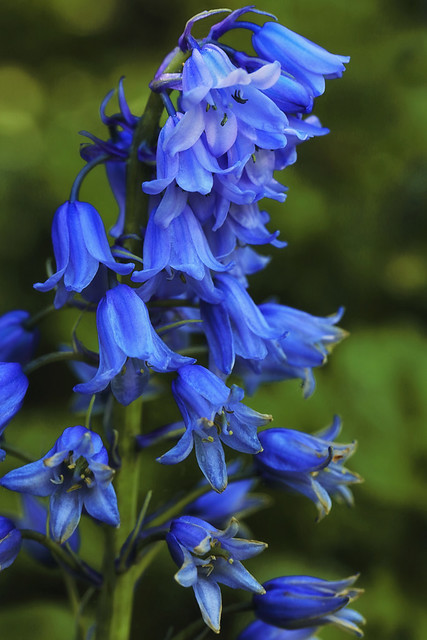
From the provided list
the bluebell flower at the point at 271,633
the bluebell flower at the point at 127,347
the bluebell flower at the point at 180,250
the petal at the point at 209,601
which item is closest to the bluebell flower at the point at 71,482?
the bluebell flower at the point at 127,347

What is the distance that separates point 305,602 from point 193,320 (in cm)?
63

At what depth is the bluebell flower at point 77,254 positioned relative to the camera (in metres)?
1.40

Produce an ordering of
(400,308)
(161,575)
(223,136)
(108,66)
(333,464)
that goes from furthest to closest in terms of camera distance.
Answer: (108,66)
(400,308)
(161,575)
(333,464)
(223,136)

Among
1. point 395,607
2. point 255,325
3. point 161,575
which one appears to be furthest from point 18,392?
point 395,607

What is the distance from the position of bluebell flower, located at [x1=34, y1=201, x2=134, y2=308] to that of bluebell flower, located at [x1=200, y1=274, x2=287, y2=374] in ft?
0.73

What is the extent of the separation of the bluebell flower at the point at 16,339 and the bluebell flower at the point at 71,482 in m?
0.38

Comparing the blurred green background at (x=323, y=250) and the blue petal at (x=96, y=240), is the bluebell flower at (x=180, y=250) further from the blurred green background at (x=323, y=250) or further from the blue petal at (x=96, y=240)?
the blurred green background at (x=323, y=250)

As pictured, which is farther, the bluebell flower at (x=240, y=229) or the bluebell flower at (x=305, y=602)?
the bluebell flower at (x=305, y=602)

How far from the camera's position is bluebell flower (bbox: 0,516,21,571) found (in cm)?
144

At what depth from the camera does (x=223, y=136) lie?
1.37 meters

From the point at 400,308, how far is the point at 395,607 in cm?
129

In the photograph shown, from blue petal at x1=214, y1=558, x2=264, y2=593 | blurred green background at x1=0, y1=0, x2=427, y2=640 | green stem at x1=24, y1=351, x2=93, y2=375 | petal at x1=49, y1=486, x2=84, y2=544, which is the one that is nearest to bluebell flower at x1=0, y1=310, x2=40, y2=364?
green stem at x1=24, y1=351, x2=93, y2=375

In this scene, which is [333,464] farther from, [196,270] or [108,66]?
[108,66]

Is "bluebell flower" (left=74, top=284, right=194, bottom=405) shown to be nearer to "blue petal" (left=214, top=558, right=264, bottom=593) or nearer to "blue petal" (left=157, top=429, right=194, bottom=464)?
"blue petal" (left=157, top=429, right=194, bottom=464)
